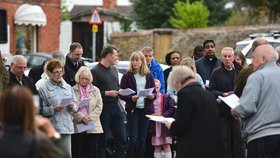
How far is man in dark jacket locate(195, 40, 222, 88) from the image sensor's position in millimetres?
13781

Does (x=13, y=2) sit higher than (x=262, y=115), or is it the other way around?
(x=13, y=2)

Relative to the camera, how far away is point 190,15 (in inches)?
1843

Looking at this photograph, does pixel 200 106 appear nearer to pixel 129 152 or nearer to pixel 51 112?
pixel 51 112

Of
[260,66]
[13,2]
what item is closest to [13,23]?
[13,2]

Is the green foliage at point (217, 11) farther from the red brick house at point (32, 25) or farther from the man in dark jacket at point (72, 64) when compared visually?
the man in dark jacket at point (72, 64)

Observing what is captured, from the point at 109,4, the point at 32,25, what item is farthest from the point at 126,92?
the point at 109,4

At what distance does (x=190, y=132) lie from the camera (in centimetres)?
878

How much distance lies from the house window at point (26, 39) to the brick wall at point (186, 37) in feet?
19.1

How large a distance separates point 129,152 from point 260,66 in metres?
4.17

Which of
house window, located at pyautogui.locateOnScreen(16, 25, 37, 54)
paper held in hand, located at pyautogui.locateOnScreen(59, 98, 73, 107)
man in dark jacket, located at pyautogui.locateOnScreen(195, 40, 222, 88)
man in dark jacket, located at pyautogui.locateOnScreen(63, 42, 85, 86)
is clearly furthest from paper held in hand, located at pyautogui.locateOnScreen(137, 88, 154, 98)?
house window, located at pyautogui.locateOnScreen(16, 25, 37, 54)

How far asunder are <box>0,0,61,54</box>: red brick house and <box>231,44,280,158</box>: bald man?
25.2m

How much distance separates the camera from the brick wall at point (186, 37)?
39.0 metres

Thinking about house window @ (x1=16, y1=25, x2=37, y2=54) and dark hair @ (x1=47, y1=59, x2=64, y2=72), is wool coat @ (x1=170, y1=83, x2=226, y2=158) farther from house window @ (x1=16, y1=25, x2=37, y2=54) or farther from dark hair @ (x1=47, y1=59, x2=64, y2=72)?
house window @ (x1=16, y1=25, x2=37, y2=54)

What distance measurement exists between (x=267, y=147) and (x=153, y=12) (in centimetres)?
4260
